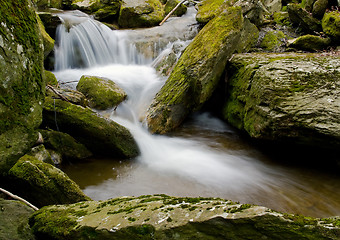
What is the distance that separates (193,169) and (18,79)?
3646mm

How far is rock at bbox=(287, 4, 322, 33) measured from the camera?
8.94 meters

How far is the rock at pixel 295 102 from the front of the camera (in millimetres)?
4445

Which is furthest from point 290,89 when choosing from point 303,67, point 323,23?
point 323,23

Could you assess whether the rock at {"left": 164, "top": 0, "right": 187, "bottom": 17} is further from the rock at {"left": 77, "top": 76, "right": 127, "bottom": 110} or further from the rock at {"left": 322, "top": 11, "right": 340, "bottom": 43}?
the rock at {"left": 77, "top": 76, "right": 127, "bottom": 110}

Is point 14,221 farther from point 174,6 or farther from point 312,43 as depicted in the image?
point 174,6

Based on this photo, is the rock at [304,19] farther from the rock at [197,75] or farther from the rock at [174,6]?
the rock at [174,6]

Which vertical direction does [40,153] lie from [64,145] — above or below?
above

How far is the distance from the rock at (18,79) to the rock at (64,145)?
2789mm

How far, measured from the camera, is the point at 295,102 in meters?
4.78

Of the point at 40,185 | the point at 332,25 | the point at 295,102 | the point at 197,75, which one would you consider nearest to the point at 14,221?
the point at 40,185

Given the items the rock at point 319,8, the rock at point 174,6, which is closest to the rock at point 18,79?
the rock at point 319,8

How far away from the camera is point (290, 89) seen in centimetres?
494

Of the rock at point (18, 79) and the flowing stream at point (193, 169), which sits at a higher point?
the rock at point (18, 79)

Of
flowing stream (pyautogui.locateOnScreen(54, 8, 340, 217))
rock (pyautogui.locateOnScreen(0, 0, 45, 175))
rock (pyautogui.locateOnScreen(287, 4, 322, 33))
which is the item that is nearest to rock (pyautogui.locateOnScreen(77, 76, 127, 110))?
flowing stream (pyautogui.locateOnScreen(54, 8, 340, 217))
